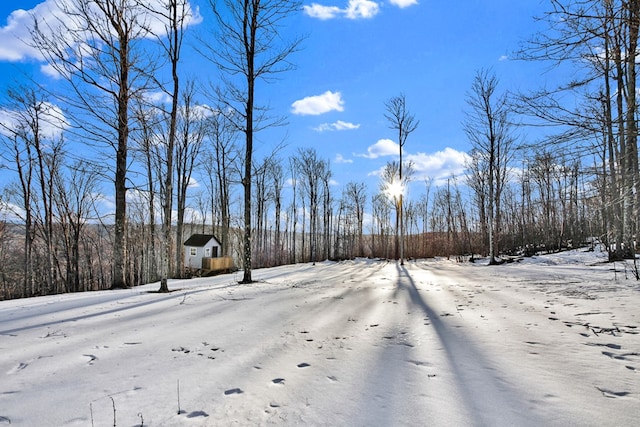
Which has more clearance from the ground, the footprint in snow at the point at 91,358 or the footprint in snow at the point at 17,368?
the footprint in snow at the point at 17,368

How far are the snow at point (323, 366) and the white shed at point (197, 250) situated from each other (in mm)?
20738

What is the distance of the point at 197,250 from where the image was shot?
24.5m

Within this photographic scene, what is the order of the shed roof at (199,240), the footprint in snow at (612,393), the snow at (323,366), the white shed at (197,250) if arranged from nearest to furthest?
the snow at (323,366)
the footprint in snow at (612,393)
the white shed at (197,250)
the shed roof at (199,240)

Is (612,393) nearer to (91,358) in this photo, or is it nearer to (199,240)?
(91,358)

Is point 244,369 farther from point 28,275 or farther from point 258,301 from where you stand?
point 28,275

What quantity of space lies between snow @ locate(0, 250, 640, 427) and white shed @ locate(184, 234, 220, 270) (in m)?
20.7

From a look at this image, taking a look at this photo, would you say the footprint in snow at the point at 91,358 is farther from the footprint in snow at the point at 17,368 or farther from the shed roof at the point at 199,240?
the shed roof at the point at 199,240

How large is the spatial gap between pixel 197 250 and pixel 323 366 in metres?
24.5

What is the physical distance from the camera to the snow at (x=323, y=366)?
168cm

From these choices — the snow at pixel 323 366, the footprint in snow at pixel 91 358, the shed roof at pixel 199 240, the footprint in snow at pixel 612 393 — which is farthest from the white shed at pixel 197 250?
the footprint in snow at pixel 612 393

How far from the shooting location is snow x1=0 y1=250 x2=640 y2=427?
66.2 inches

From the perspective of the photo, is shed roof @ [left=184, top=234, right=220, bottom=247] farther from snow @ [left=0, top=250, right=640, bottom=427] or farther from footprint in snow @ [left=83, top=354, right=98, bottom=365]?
footprint in snow @ [left=83, top=354, right=98, bottom=365]

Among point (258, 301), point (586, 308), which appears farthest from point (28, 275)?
point (586, 308)

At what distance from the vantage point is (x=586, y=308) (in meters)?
4.26
